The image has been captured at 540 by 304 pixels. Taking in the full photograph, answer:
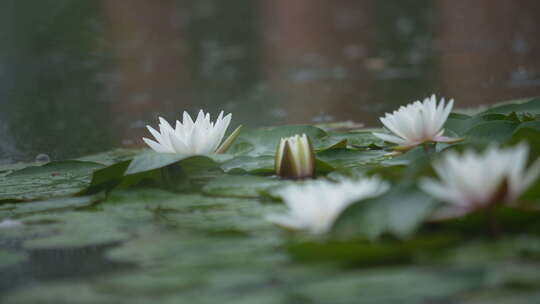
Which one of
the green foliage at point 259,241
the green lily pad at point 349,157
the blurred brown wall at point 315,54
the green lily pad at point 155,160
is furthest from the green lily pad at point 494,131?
the blurred brown wall at point 315,54

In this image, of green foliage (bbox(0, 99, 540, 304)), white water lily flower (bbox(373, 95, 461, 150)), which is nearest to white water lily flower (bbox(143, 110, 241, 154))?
green foliage (bbox(0, 99, 540, 304))

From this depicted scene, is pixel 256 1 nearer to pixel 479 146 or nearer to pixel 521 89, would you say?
pixel 521 89

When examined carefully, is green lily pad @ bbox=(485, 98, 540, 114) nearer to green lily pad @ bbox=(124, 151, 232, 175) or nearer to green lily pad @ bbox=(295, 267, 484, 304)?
green lily pad @ bbox=(124, 151, 232, 175)

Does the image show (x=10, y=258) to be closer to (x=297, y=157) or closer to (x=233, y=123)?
(x=297, y=157)

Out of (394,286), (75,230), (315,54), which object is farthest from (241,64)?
(394,286)

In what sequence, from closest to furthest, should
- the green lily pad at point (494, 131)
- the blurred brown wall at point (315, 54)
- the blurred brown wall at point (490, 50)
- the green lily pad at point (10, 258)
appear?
the green lily pad at point (10, 258), the green lily pad at point (494, 131), the blurred brown wall at point (490, 50), the blurred brown wall at point (315, 54)

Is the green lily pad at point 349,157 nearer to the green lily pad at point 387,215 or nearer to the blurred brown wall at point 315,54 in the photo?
the green lily pad at point 387,215

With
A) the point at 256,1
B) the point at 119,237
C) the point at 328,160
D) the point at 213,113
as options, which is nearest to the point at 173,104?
the point at 213,113
